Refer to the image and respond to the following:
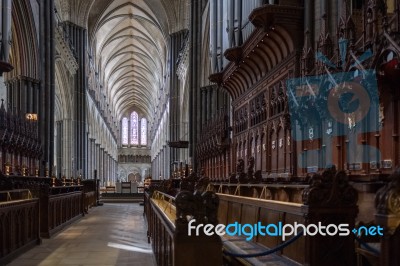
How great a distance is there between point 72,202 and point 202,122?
1022 cm

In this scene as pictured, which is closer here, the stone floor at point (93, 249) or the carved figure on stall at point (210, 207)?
the carved figure on stall at point (210, 207)

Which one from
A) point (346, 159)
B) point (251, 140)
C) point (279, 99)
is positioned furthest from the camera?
point (251, 140)

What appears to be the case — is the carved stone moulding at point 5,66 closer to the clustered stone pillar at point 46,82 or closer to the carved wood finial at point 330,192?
the clustered stone pillar at point 46,82

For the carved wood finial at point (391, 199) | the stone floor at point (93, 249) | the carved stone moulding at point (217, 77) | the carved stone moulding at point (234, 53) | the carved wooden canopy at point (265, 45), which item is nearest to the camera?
the carved wood finial at point (391, 199)

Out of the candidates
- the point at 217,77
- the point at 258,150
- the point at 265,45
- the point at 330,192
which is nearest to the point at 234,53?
the point at 265,45

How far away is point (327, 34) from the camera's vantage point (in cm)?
826

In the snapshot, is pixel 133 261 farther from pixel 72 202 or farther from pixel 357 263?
pixel 72 202

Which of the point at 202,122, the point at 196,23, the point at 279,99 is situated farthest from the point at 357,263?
the point at 196,23

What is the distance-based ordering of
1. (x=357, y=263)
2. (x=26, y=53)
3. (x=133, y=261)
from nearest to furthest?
(x=357, y=263) → (x=133, y=261) → (x=26, y=53)

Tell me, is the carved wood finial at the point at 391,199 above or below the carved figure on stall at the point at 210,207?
above

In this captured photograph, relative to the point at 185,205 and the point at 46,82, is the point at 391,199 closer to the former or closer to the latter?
the point at 185,205

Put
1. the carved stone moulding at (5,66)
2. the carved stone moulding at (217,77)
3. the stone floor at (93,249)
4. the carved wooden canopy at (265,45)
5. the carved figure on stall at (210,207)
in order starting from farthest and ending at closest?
the carved stone moulding at (217,77) < the carved stone moulding at (5,66) < the carved wooden canopy at (265,45) < the stone floor at (93,249) < the carved figure on stall at (210,207)

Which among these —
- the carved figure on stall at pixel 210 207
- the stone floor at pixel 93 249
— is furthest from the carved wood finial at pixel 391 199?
the stone floor at pixel 93 249

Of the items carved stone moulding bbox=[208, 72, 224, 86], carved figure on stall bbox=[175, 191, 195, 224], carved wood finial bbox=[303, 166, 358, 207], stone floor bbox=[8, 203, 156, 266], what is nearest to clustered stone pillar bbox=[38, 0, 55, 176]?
carved stone moulding bbox=[208, 72, 224, 86]
